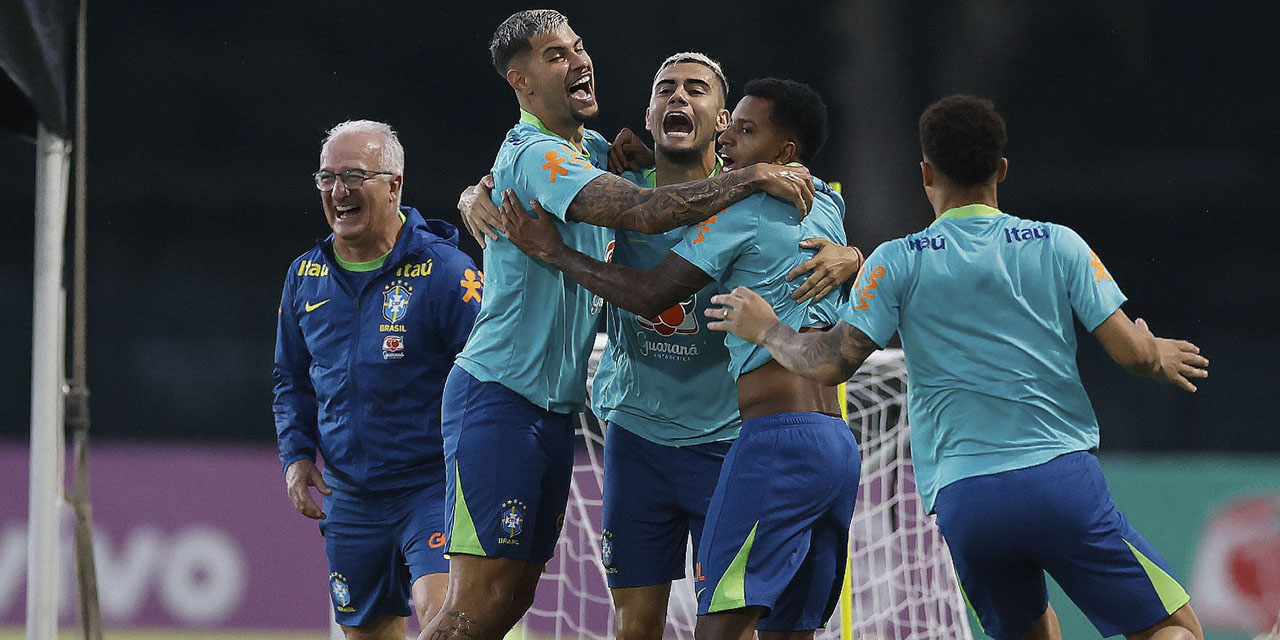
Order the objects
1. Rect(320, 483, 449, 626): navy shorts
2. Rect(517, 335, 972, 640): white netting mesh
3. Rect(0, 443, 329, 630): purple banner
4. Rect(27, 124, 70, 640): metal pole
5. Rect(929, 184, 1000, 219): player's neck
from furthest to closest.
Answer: Rect(0, 443, 329, 630): purple banner
Rect(517, 335, 972, 640): white netting mesh
Rect(320, 483, 449, 626): navy shorts
Rect(27, 124, 70, 640): metal pole
Rect(929, 184, 1000, 219): player's neck

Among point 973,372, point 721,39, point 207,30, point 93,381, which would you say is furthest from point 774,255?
point 207,30

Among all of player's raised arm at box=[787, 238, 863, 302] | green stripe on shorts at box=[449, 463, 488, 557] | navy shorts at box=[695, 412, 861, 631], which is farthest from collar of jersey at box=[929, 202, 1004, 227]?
green stripe on shorts at box=[449, 463, 488, 557]

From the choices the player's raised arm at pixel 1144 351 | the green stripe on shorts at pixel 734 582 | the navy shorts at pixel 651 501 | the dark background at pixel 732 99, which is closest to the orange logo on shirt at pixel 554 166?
the navy shorts at pixel 651 501

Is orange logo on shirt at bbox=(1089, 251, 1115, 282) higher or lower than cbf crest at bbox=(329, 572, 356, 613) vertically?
higher

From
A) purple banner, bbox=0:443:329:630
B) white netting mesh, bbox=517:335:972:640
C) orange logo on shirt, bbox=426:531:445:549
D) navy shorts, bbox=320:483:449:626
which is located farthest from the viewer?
purple banner, bbox=0:443:329:630

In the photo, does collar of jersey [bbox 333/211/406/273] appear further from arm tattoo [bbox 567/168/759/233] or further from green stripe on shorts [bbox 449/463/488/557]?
arm tattoo [bbox 567/168/759/233]

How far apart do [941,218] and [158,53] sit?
1333 cm

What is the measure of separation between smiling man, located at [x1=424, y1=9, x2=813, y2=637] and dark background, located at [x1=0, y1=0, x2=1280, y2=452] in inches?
372

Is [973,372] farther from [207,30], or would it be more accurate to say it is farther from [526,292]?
[207,30]

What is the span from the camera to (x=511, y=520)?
395 cm

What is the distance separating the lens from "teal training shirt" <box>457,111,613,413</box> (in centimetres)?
403

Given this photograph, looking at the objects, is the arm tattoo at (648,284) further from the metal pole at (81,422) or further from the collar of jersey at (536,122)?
the metal pole at (81,422)

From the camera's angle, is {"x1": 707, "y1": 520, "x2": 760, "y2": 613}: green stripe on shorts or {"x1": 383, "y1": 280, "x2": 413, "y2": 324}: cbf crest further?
{"x1": 383, "y1": 280, "x2": 413, "y2": 324}: cbf crest

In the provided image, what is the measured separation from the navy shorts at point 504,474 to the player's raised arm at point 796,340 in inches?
26.6
